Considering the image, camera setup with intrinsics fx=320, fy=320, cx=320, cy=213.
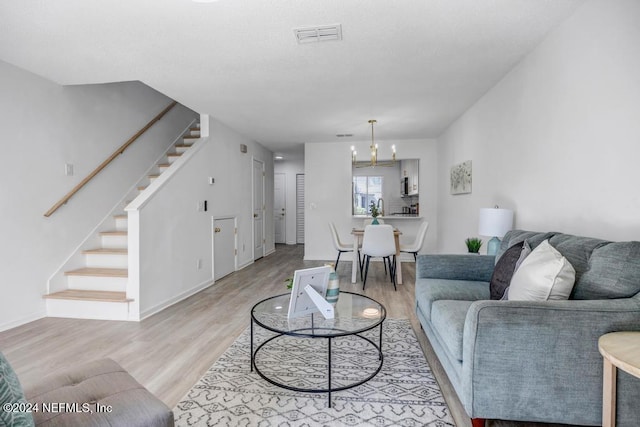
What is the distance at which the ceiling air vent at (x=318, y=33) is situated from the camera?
2242 mm

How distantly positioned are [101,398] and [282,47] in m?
2.44

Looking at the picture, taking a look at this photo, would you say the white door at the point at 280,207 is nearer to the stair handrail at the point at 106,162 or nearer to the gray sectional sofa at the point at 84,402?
the stair handrail at the point at 106,162

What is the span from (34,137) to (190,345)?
251 cm

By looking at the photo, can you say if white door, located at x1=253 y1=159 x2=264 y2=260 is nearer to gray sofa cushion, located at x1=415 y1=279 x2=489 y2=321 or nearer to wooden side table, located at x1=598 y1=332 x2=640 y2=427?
gray sofa cushion, located at x1=415 y1=279 x2=489 y2=321

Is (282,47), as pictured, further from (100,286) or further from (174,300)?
(100,286)

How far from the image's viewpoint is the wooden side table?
100cm

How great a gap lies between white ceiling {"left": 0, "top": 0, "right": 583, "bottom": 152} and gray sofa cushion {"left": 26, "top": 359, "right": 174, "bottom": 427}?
2.03m

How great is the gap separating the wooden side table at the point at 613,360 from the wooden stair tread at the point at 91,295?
342cm

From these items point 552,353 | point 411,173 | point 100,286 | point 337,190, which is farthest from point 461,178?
point 100,286

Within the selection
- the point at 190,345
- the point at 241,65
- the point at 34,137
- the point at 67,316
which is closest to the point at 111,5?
the point at 241,65

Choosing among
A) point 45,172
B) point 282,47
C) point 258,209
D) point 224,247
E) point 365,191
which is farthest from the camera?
point 365,191

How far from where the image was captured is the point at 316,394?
183cm

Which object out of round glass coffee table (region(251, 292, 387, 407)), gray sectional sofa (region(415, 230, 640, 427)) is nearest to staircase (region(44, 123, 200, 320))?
round glass coffee table (region(251, 292, 387, 407))

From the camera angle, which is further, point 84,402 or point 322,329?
point 322,329
